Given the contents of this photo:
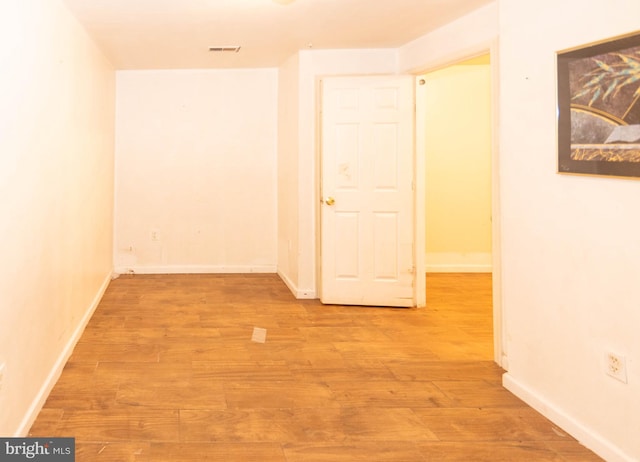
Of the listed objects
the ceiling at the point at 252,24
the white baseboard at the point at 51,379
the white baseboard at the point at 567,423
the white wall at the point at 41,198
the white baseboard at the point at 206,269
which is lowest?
the white baseboard at the point at 567,423

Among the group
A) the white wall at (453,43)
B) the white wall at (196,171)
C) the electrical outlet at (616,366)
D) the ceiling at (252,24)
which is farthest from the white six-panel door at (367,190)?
the electrical outlet at (616,366)

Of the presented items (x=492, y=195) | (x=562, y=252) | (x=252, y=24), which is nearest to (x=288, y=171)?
(x=252, y=24)

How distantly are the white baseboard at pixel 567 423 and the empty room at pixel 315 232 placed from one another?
1cm

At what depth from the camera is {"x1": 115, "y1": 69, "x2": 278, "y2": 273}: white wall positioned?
6.28 meters

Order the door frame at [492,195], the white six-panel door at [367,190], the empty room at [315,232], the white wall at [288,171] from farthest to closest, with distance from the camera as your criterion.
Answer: the white wall at [288,171]
the white six-panel door at [367,190]
the door frame at [492,195]
the empty room at [315,232]

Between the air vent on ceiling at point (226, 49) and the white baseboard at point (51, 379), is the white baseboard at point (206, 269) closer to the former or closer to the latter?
the white baseboard at point (51, 379)

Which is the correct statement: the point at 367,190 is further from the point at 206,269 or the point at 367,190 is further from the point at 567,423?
the point at 567,423

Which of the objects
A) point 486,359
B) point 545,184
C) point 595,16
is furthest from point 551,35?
point 486,359

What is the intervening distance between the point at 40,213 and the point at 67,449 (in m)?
1.21

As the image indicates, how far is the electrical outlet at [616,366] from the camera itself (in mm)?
2135

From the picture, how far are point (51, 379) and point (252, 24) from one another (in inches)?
116

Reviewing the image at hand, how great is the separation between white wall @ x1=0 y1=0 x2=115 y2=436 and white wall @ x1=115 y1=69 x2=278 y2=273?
170cm

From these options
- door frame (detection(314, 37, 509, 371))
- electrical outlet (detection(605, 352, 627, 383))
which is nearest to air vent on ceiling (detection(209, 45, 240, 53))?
door frame (detection(314, 37, 509, 371))

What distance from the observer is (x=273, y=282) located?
19.4 ft
